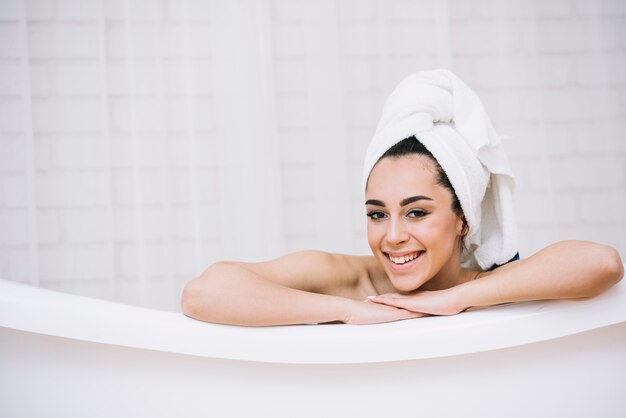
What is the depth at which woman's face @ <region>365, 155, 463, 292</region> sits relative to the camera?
1313mm

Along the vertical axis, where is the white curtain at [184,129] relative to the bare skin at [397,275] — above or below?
above

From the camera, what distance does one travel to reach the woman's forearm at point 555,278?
963mm

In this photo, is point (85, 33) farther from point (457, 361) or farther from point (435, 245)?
point (457, 361)

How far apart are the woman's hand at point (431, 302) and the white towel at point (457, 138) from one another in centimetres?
32

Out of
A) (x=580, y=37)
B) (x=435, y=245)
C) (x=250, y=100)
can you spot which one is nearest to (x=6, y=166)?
(x=250, y=100)

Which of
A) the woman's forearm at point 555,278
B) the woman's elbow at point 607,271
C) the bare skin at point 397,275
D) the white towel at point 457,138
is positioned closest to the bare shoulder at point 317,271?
the bare skin at point 397,275

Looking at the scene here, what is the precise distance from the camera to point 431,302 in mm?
1102

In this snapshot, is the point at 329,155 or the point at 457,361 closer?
the point at 457,361

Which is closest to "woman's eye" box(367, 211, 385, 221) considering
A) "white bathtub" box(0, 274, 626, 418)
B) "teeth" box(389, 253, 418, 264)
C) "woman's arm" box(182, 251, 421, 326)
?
"teeth" box(389, 253, 418, 264)

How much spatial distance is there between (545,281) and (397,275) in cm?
40

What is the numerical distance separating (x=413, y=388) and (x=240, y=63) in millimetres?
1683

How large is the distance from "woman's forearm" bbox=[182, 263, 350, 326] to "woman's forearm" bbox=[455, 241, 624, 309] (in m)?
0.25

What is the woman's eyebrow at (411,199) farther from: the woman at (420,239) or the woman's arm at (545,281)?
the woman's arm at (545,281)

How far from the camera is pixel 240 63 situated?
236cm
